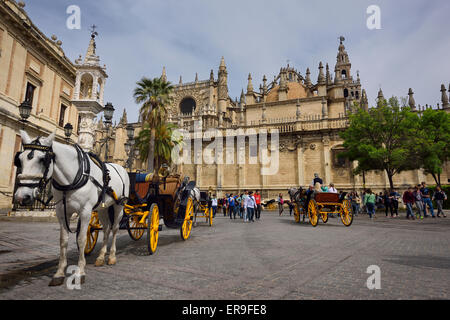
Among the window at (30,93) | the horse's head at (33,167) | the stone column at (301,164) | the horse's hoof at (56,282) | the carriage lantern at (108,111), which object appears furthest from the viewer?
the stone column at (301,164)

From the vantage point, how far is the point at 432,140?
18828 millimetres

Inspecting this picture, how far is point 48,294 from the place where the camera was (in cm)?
271

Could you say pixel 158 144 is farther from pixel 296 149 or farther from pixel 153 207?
pixel 153 207

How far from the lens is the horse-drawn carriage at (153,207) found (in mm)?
4994

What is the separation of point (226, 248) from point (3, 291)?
12.6ft

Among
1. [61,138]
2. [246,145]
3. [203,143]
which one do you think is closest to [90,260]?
[61,138]

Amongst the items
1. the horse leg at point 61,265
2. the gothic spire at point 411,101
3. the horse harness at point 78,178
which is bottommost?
the horse leg at point 61,265

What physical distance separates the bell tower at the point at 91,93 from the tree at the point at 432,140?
71.1 feet

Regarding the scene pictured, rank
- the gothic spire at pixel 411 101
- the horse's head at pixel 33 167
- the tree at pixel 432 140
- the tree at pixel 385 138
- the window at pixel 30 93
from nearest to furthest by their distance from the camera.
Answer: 1. the horse's head at pixel 33 167
2. the window at pixel 30 93
3. the tree at pixel 432 140
4. the tree at pixel 385 138
5. the gothic spire at pixel 411 101

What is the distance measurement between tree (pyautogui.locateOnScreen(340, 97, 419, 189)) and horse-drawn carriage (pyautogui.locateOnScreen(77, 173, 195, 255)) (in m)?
16.7

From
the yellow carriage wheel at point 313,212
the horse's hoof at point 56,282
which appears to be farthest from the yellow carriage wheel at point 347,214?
the horse's hoof at point 56,282

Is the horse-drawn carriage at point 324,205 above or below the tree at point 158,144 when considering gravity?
below

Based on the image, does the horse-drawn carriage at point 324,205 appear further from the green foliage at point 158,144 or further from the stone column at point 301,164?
the green foliage at point 158,144
